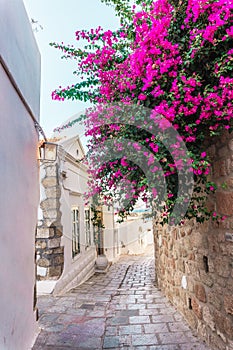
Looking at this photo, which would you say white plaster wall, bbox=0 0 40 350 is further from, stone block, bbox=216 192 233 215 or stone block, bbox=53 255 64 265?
stone block, bbox=53 255 64 265

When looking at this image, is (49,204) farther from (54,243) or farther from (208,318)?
(208,318)

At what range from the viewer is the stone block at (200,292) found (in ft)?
7.96

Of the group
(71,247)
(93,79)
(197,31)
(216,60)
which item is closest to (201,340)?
(216,60)

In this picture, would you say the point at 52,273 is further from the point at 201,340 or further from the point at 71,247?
the point at 201,340

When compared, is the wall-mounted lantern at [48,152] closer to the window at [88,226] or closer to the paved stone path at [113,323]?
the paved stone path at [113,323]

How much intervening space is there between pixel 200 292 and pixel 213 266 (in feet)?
1.54

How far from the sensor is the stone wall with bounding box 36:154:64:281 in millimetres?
4465

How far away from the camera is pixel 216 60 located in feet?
5.52

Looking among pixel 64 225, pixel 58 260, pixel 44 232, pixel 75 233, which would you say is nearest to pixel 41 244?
pixel 44 232

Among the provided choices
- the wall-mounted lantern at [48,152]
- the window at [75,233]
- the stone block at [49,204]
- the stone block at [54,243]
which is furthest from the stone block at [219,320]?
the window at [75,233]

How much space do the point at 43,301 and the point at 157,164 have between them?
335cm

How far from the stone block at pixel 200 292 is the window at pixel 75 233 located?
373cm

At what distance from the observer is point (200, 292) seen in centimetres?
250

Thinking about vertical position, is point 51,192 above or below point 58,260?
above
